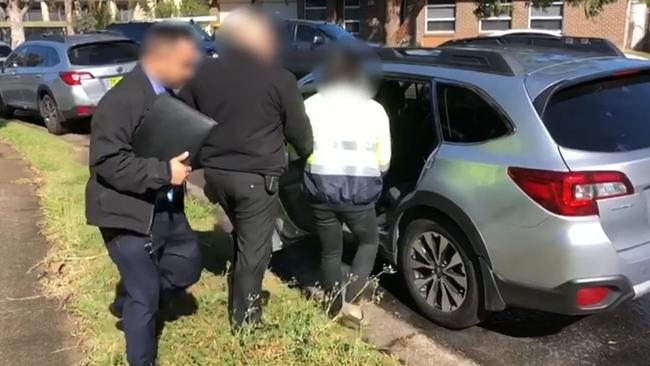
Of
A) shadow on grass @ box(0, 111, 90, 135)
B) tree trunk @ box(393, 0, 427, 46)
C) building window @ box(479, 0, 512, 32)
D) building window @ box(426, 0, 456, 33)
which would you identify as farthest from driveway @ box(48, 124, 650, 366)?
building window @ box(426, 0, 456, 33)

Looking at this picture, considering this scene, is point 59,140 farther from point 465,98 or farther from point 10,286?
point 465,98

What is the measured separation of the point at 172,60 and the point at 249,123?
0.56m

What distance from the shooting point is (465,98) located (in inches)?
159

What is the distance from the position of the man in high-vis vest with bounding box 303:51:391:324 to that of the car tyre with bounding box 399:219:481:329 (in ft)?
1.31

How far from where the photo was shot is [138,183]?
287cm

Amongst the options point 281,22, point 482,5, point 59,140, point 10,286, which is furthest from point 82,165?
point 482,5

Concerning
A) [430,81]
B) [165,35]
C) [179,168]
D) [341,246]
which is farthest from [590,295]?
[165,35]

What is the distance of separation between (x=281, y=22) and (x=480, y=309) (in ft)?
6.56

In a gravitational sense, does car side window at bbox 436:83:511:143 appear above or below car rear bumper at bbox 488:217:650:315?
above

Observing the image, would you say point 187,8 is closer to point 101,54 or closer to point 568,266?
point 101,54

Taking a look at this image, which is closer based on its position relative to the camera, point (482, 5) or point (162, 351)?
point (162, 351)

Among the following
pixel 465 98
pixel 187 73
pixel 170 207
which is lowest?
pixel 170 207

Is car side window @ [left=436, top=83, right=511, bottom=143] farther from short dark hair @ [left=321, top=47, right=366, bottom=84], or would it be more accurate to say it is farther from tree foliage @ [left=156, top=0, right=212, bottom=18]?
tree foliage @ [left=156, top=0, right=212, bottom=18]

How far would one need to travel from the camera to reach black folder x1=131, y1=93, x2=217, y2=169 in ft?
9.71
